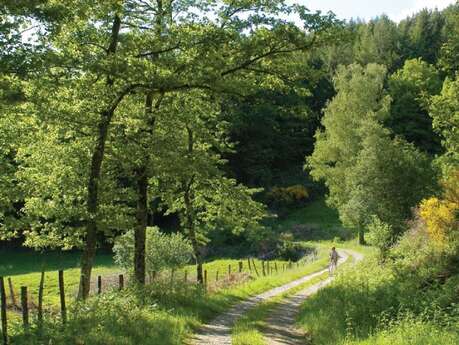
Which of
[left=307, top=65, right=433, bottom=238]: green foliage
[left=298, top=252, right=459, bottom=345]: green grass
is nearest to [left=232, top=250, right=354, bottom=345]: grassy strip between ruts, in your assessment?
[left=298, top=252, right=459, bottom=345]: green grass

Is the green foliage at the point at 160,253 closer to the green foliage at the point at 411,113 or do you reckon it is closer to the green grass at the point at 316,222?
the green grass at the point at 316,222

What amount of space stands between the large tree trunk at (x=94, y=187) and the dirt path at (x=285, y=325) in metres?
5.46

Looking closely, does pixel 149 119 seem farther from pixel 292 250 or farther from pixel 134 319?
pixel 292 250

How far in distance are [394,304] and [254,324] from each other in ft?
12.0

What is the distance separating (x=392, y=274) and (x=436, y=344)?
8.19 meters

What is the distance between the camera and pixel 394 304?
13.7m

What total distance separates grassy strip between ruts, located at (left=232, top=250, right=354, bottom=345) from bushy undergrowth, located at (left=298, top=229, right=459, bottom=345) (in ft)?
4.06

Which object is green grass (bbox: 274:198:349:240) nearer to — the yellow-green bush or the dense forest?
the dense forest

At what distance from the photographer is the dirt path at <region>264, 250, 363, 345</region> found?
506 inches

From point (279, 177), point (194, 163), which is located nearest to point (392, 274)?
point (194, 163)

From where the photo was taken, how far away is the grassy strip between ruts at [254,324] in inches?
470

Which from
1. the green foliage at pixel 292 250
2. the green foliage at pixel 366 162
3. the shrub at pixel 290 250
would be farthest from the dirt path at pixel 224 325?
the shrub at pixel 290 250

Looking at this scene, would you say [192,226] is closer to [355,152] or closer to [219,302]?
[219,302]

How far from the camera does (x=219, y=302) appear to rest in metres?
17.8
